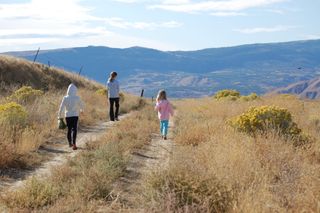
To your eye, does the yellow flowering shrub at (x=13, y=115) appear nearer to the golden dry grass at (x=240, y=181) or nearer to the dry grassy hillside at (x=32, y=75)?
the golden dry grass at (x=240, y=181)

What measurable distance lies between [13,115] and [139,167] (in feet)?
19.5

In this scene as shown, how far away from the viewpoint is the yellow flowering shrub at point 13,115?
598 inches

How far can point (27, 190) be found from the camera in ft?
26.1

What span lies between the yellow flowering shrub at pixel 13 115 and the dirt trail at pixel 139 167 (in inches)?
159

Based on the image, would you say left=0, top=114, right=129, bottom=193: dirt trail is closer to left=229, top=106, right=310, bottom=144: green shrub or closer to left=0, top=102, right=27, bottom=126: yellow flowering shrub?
left=0, top=102, right=27, bottom=126: yellow flowering shrub

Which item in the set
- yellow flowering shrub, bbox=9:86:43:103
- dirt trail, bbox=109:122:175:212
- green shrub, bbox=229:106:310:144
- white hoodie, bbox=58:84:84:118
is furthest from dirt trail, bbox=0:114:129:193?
yellow flowering shrub, bbox=9:86:43:103

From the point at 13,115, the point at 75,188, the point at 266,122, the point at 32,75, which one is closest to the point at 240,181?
the point at 75,188

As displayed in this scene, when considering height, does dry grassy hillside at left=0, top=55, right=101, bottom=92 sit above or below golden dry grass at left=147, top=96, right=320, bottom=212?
below

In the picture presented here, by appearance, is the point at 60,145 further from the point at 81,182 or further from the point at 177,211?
the point at 177,211

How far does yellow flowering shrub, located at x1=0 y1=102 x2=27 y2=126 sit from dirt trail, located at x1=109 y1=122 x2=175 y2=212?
4026 mm

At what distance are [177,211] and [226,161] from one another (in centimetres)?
268

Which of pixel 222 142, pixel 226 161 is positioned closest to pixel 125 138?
pixel 222 142

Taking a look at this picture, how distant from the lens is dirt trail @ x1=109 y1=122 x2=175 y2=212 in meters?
8.15

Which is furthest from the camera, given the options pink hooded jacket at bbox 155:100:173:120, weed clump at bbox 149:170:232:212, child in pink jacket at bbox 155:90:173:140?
pink hooded jacket at bbox 155:100:173:120
